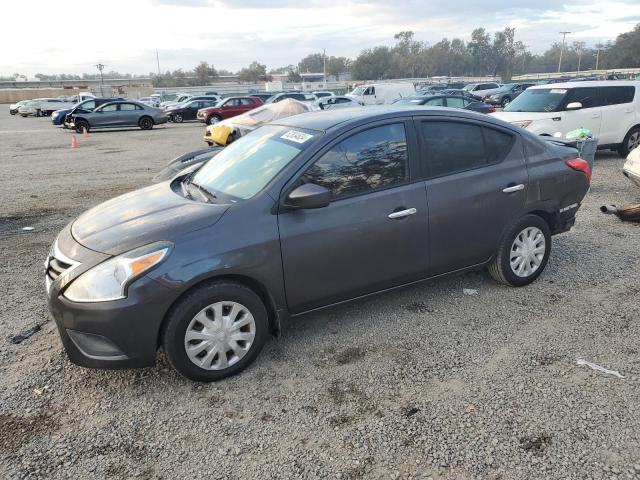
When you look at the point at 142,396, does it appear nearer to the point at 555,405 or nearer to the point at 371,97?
the point at 555,405

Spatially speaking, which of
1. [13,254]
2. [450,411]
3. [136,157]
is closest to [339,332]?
[450,411]

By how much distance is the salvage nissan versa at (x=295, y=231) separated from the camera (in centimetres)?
303

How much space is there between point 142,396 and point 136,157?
12119 mm

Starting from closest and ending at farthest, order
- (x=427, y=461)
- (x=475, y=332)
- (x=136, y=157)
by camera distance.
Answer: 1. (x=427, y=461)
2. (x=475, y=332)
3. (x=136, y=157)

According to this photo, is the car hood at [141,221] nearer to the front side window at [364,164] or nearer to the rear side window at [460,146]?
the front side window at [364,164]

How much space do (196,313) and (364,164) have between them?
1632 millimetres

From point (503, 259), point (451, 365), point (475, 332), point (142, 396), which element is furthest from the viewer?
point (503, 259)

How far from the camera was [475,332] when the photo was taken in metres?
3.86

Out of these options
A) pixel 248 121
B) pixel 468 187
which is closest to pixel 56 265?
pixel 468 187

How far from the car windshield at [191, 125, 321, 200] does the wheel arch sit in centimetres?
59

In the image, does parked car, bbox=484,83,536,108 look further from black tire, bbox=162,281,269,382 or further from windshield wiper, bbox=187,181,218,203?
black tire, bbox=162,281,269,382

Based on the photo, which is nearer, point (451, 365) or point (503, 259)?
point (451, 365)

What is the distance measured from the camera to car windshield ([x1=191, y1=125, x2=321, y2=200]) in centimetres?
357

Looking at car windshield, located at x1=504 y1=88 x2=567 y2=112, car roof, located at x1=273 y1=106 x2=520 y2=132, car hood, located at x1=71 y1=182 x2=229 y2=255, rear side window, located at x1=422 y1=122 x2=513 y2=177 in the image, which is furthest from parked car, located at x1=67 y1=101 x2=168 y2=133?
rear side window, located at x1=422 y1=122 x2=513 y2=177
